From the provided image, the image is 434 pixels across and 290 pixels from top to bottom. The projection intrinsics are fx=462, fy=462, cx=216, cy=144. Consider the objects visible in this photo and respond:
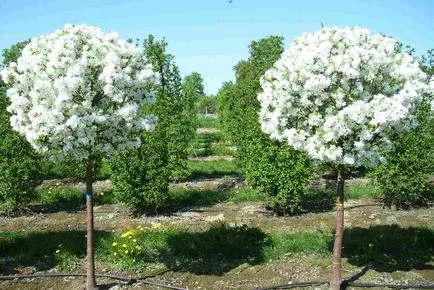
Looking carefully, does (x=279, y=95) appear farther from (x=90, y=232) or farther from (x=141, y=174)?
(x=141, y=174)

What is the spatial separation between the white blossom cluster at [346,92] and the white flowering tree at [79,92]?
112 inches

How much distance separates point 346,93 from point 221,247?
6.04 m

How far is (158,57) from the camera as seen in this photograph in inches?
805

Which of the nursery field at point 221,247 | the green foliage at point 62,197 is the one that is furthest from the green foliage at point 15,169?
the green foliage at point 62,197

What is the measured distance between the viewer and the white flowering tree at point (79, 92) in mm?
8578

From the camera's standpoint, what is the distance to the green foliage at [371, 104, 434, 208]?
1606 cm

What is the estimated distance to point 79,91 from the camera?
8.80 metres

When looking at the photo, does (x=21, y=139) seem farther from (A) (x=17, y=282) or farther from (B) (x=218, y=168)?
(B) (x=218, y=168)

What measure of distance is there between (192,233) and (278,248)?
2.80 metres

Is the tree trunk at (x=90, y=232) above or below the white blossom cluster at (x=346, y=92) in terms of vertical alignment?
below

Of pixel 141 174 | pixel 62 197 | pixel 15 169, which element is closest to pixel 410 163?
pixel 141 174

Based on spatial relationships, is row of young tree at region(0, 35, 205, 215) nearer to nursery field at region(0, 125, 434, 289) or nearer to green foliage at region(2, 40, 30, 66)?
nursery field at region(0, 125, 434, 289)

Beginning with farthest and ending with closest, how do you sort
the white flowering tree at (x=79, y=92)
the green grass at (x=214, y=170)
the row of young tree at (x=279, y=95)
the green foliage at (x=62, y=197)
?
the green grass at (x=214, y=170) < the green foliage at (x=62, y=197) < the white flowering tree at (x=79, y=92) < the row of young tree at (x=279, y=95)

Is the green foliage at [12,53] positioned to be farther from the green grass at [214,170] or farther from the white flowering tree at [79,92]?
the white flowering tree at [79,92]
